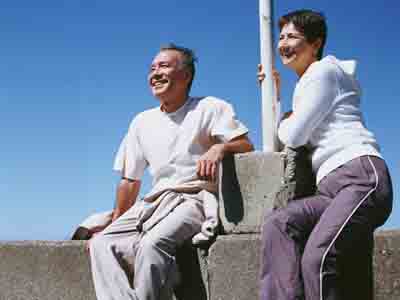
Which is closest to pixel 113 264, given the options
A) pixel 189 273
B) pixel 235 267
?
pixel 189 273

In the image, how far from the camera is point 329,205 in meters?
2.76

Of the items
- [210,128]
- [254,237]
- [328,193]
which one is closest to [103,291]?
[254,237]

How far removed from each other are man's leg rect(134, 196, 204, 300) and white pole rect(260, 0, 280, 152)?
66 cm

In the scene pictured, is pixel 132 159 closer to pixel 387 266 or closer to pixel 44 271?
pixel 44 271

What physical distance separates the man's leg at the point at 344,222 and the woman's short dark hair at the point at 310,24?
0.83 m

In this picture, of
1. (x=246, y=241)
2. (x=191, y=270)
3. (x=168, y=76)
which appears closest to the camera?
(x=246, y=241)

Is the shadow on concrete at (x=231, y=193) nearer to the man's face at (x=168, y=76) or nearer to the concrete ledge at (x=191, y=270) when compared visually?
the concrete ledge at (x=191, y=270)

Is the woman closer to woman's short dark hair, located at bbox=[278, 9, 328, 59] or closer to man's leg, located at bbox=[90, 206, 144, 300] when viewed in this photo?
woman's short dark hair, located at bbox=[278, 9, 328, 59]

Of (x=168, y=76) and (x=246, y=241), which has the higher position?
(x=168, y=76)

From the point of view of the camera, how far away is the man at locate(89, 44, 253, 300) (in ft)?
11.2

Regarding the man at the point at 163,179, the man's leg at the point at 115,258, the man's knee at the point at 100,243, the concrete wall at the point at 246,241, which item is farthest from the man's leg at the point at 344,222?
the man's knee at the point at 100,243

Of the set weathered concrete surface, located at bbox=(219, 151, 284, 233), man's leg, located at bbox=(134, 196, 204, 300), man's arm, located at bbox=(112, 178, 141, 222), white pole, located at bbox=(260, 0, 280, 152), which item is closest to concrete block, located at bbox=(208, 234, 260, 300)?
weathered concrete surface, located at bbox=(219, 151, 284, 233)

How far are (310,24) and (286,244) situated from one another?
1278mm

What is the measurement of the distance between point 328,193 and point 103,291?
1567mm
